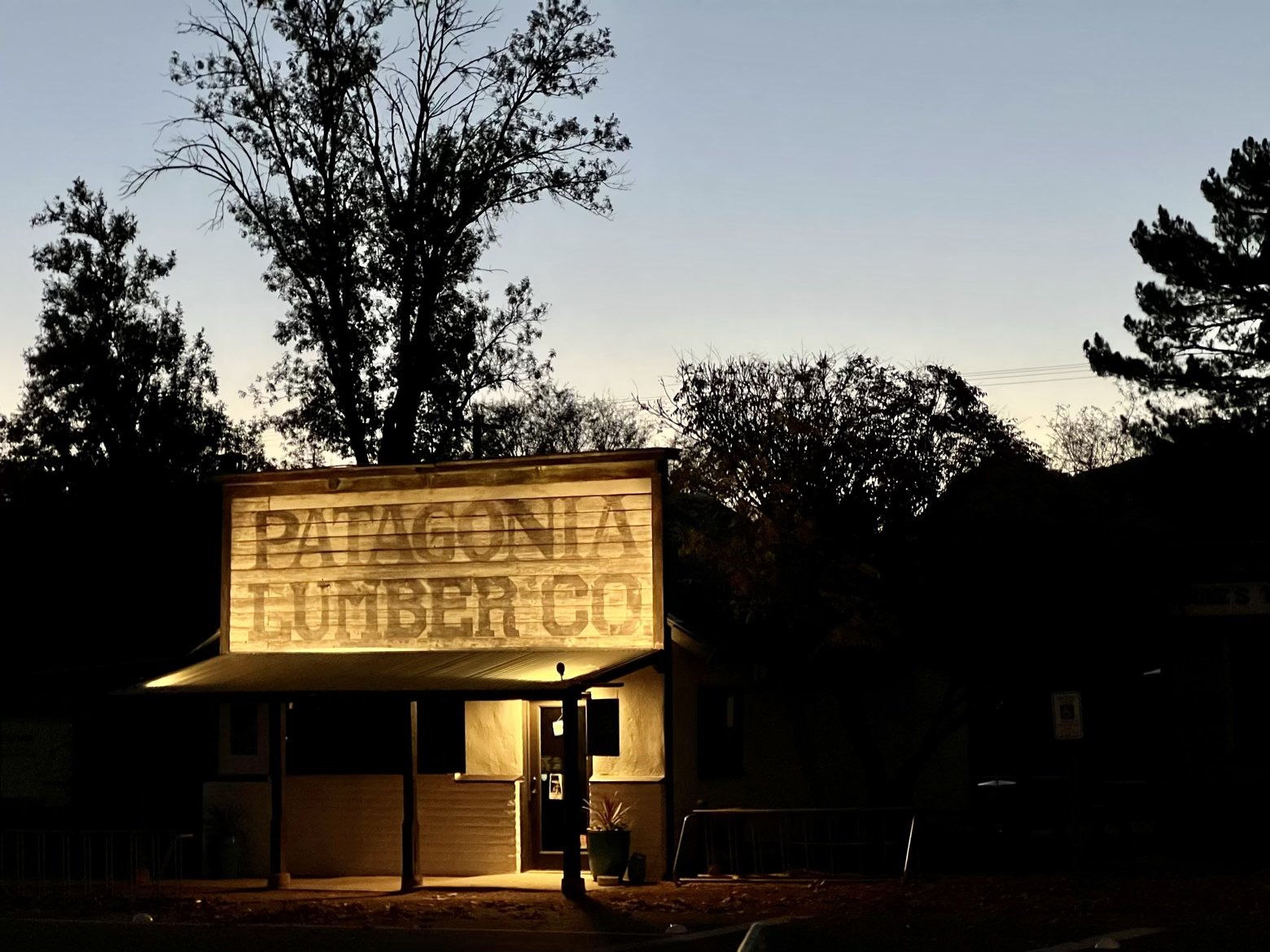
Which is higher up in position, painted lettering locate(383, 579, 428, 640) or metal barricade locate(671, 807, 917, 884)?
painted lettering locate(383, 579, 428, 640)

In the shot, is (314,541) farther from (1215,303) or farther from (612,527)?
(1215,303)

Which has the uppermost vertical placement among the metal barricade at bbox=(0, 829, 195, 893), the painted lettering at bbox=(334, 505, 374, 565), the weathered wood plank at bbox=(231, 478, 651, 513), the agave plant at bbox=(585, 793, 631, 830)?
the weathered wood plank at bbox=(231, 478, 651, 513)

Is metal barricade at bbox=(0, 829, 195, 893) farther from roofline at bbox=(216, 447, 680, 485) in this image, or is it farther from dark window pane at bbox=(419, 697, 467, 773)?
roofline at bbox=(216, 447, 680, 485)

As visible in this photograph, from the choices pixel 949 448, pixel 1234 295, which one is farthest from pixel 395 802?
pixel 1234 295

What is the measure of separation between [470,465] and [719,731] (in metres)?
4.99

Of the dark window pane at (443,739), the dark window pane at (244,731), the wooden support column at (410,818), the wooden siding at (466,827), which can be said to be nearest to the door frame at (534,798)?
the wooden siding at (466,827)

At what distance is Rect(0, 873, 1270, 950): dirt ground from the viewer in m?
14.8

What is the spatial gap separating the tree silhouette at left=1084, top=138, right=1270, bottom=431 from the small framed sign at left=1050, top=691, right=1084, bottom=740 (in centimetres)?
1776

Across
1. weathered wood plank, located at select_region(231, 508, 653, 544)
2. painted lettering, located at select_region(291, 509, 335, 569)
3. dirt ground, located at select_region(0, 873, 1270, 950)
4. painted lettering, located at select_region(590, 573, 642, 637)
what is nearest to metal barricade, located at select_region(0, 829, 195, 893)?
dirt ground, located at select_region(0, 873, 1270, 950)

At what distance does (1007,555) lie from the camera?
69.7ft

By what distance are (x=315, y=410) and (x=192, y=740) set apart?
8.77 metres

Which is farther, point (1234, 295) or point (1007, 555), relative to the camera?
point (1234, 295)

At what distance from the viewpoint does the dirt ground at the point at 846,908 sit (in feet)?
48.7

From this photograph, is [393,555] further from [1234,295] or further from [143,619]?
[1234,295]
